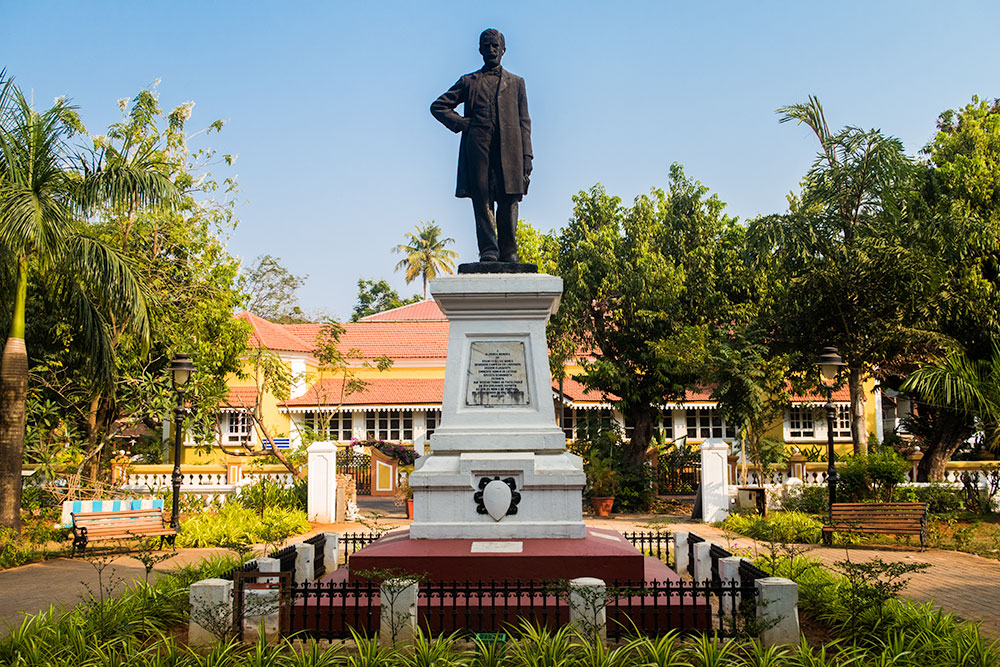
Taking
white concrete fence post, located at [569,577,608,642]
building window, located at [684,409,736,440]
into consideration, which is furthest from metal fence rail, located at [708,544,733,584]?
building window, located at [684,409,736,440]

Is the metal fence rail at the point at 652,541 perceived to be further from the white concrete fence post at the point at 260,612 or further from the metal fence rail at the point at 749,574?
the white concrete fence post at the point at 260,612

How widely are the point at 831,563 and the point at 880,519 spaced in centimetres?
294

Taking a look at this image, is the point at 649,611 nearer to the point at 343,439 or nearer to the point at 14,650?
the point at 14,650

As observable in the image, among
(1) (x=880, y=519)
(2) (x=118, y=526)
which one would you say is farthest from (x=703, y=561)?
(2) (x=118, y=526)

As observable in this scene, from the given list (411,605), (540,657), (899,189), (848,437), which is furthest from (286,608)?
(848,437)

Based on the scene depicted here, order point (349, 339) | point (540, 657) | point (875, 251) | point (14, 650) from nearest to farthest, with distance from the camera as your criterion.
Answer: point (540, 657), point (14, 650), point (875, 251), point (349, 339)

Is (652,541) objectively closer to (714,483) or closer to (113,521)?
(714,483)

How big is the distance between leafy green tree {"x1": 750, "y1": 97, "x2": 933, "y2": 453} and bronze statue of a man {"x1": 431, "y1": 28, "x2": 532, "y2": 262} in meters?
12.3

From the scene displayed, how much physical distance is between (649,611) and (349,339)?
30874mm

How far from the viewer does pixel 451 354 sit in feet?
30.2

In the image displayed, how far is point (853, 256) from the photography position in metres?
20.0

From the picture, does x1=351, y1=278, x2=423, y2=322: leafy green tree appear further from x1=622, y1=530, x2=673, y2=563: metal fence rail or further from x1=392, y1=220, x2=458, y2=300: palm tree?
x1=622, y1=530, x2=673, y2=563: metal fence rail

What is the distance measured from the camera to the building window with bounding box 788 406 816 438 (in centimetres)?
3266

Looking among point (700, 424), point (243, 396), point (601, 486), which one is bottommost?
point (601, 486)
